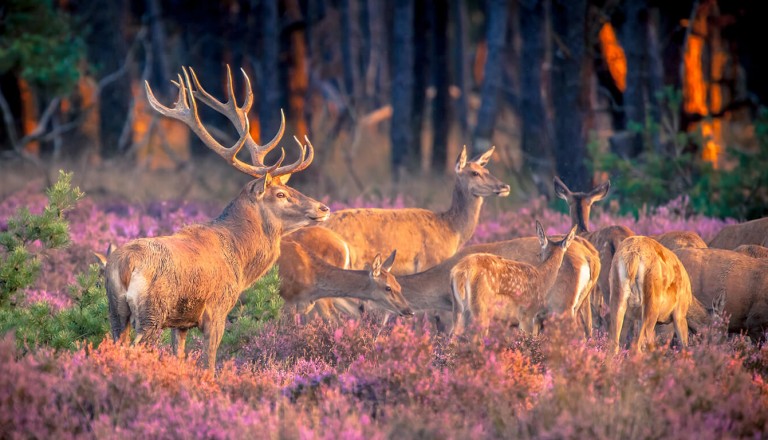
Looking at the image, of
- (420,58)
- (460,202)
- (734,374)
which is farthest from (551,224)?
(420,58)

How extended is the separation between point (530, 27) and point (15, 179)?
417 inches

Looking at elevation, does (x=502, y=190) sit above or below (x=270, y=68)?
below

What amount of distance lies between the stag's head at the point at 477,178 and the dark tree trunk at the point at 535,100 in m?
6.25

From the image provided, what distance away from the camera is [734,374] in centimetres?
758

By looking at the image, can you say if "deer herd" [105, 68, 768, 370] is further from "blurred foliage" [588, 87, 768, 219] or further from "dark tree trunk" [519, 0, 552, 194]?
"dark tree trunk" [519, 0, 552, 194]

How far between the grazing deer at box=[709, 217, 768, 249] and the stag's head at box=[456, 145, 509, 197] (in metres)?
2.64

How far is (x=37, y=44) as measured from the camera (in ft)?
77.8

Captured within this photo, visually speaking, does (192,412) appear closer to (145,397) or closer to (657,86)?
(145,397)

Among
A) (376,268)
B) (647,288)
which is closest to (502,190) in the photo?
(376,268)

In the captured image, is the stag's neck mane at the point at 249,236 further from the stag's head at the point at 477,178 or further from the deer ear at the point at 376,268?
the stag's head at the point at 477,178

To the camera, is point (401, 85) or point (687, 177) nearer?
point (687, 177)

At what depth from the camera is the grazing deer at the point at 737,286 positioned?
10445mm

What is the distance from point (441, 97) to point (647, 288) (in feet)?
59.6

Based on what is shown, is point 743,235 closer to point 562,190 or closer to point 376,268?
point 562,190
